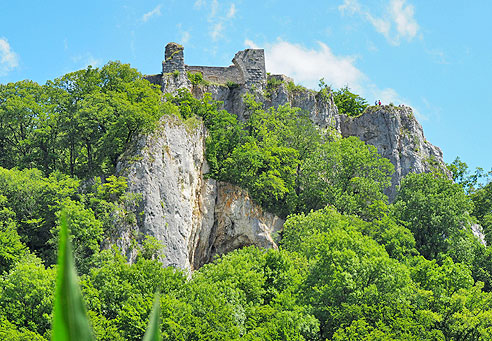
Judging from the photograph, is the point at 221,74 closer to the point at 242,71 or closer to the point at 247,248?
the point at 242,71

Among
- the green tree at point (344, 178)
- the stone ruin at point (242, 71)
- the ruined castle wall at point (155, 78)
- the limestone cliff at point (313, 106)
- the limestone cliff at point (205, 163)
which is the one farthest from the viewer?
the stone ruin at point (242, 71)

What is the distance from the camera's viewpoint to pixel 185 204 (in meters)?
32.8

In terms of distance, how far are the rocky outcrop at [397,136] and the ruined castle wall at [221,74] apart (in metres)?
9.10

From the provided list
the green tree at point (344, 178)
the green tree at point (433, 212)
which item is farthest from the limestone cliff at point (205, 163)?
the green tree at point (433, 212)

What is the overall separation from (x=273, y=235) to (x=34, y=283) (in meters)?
16.4

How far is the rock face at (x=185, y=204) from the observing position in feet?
97.8

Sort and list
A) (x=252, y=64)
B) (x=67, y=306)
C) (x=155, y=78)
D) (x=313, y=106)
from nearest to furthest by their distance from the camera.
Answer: (x=67, y=306) < (x=155, y=78) < (x=252, y=64) < (x=313, y=106)

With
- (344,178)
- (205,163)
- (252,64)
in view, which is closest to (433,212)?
(344,178)

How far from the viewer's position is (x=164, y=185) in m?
31.5

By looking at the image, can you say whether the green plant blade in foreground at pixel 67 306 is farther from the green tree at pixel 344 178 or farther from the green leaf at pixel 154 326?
the green tree at pixel 344 178

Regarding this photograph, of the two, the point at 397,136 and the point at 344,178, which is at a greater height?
the point at 397,136

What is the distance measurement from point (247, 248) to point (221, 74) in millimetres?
18693

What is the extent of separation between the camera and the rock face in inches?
1174

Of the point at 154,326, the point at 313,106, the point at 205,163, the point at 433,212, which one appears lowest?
the point at 154,326
